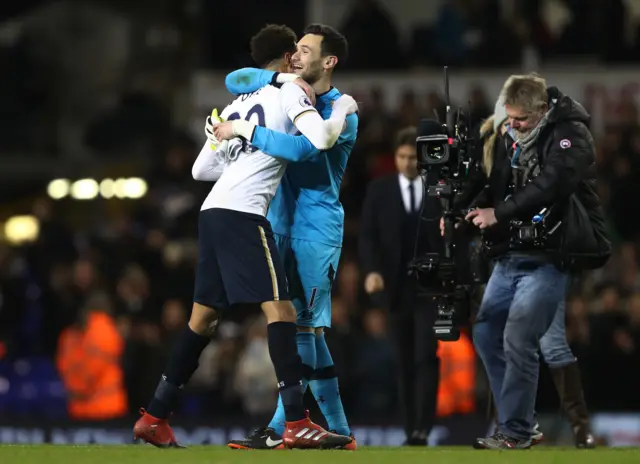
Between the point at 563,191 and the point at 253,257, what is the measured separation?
1775 mm

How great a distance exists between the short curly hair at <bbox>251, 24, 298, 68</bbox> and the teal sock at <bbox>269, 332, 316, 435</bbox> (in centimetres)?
153

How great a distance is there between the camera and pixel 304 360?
8.90 meters

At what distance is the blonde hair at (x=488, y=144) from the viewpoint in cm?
930

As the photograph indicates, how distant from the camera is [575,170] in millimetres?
8797

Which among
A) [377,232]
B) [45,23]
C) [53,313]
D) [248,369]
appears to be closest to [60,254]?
[53,313]

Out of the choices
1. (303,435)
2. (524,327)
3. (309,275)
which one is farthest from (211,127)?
(524,327)

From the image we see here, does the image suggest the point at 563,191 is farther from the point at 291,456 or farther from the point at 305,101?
the point at 291,456

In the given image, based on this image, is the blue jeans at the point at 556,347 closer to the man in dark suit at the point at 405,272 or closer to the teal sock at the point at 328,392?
the man in dark suit at the point at 405,272

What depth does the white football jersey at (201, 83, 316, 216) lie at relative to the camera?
8.42 meters

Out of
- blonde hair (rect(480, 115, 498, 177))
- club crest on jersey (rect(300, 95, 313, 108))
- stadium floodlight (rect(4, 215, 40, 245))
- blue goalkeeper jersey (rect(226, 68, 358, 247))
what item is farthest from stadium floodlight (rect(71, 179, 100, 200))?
club crest on jersey (rect(300, 95, 313, 108))

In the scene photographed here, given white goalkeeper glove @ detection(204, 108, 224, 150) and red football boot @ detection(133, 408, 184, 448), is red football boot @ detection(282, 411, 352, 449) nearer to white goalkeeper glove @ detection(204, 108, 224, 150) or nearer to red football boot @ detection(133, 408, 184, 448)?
red football boot @ detection(133, 408, 184, 448)

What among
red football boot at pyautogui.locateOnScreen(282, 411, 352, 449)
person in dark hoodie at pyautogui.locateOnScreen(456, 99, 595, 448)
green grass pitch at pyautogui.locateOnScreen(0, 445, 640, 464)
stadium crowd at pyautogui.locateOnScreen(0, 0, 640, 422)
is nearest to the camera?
green grass pitch at pyautogui.locateOnScreen(0, 445, 640, 464)

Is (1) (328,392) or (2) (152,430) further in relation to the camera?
(1) (328,392)

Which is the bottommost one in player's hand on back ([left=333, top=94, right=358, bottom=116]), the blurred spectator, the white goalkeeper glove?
the blurred spectator
